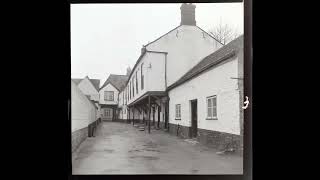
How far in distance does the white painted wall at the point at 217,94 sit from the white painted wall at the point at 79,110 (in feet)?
1.85

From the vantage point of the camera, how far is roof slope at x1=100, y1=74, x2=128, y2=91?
6.97 feet

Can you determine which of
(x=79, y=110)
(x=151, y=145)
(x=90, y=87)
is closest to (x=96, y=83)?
(x=90, y=87)

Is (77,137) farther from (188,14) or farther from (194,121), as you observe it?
(188,14)

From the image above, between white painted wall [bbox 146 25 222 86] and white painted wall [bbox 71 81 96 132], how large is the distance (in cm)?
54

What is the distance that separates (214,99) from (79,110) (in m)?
0.87

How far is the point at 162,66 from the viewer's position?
7.18 feet

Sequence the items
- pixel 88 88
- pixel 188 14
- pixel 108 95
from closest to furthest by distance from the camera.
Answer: pixel 188 14, pixel 88 88, pixel 108 95

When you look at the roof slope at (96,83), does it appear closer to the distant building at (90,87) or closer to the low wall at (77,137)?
the distant building at (90,87)

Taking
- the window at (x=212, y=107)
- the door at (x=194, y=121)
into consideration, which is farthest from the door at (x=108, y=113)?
the window at (x=212, y=107)

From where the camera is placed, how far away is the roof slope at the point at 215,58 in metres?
1.98
